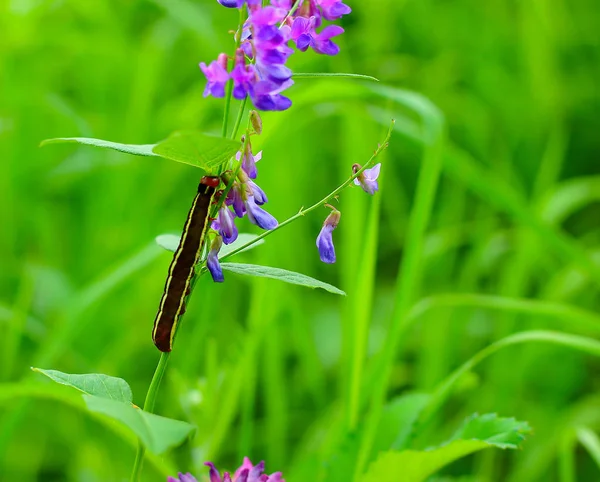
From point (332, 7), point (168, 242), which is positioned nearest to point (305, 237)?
point (168, 242)

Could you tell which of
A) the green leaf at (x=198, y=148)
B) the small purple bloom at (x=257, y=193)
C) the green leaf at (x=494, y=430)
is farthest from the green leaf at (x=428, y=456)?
the green leaf at (x=198, y=148)

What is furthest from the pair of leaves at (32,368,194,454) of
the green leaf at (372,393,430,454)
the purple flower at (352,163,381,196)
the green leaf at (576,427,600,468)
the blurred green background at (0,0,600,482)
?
the green leaf at (576,427,600,468)

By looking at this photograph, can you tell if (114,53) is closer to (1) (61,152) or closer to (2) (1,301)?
(1) (61,152)

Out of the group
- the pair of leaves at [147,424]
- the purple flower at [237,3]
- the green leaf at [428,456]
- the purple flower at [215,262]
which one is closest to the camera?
the pair of leaves at [147,424]

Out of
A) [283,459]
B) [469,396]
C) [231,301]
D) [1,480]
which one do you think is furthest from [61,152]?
[469,396]

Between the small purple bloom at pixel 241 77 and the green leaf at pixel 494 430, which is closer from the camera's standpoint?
the small purple bloom at pixel 241 77

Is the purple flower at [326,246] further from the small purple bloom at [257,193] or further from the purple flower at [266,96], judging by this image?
the purple flower at [266,96]
